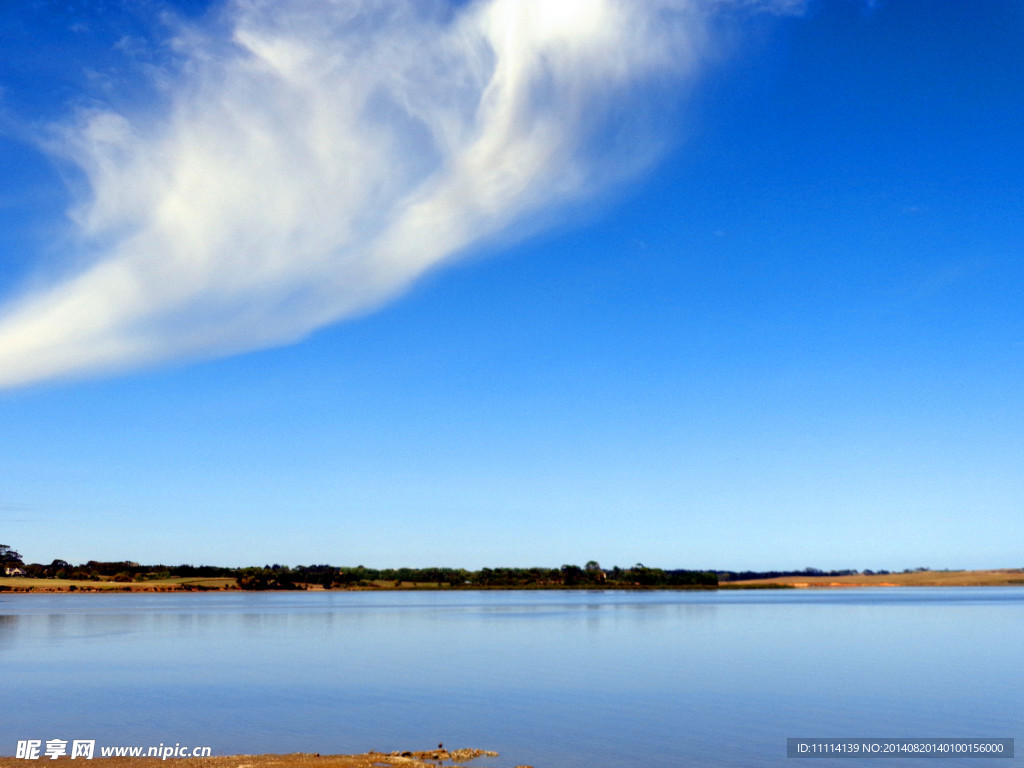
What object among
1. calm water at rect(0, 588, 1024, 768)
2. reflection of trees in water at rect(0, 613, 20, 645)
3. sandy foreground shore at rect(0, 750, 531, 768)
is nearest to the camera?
sandy foreground shore at rect(0, 750, 531, 768)

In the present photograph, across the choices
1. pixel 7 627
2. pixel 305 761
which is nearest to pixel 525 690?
pixel 305 761

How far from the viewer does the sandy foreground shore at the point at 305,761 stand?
92.5 ft

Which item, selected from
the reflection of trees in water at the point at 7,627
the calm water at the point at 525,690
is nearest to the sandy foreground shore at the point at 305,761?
the calm water at the point at 525,690

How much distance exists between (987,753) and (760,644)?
47466mm

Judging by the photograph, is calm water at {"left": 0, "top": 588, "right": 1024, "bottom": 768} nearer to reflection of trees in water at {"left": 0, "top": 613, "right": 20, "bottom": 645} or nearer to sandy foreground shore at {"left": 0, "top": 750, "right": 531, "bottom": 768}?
reflection of trees in water at {"left": 0, "top": 613, "right": 20, "bottom": 645}

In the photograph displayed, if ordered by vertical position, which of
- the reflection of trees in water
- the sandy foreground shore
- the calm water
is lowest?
the reflection of trees in water

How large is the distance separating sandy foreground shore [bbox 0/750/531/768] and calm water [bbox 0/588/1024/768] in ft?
6.12

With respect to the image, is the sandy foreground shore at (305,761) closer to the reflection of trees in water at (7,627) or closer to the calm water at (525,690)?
the calm water at (525,690)

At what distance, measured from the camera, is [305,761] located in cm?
2880

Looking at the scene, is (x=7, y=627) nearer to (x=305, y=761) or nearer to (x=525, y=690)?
(x=525, y=690)

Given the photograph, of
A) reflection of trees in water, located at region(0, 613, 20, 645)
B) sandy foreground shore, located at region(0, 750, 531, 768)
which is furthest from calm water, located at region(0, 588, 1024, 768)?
sandy foreground shore, located at region(0, 750, 531, 768)

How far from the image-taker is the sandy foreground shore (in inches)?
1110

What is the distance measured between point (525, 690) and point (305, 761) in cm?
2242

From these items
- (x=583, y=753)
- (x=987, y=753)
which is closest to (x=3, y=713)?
(x=583, y=753)
